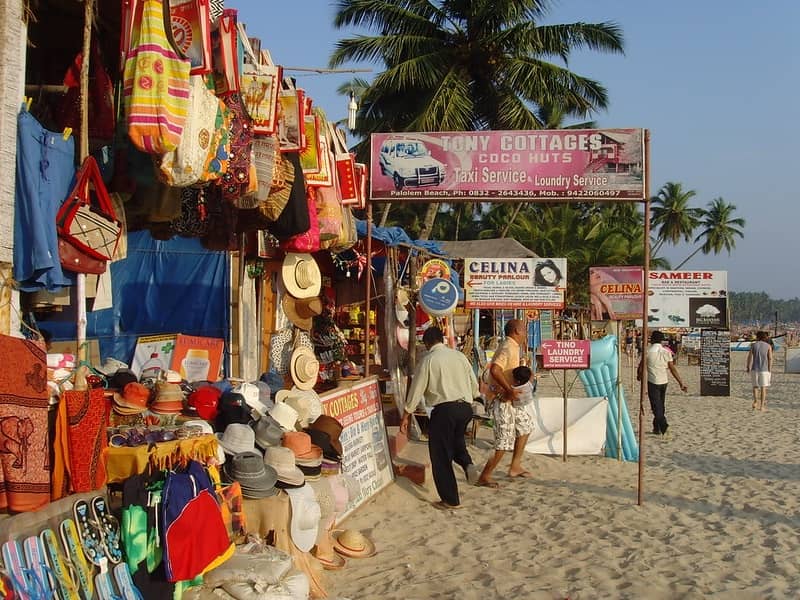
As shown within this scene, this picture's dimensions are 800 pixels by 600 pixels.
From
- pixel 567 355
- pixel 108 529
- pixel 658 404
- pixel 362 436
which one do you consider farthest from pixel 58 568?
pixel 658 404

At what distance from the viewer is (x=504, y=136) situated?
7.28m

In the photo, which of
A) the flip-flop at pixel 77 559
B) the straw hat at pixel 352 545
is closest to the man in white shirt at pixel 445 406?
the straw hat at pixel 352 545

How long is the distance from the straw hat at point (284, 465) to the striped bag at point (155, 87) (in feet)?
6.72

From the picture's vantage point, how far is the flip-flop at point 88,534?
→ 3.48 meters

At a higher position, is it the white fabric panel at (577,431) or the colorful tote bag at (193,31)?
the colorful tote bag at (193,31)

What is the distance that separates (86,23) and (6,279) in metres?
1.43

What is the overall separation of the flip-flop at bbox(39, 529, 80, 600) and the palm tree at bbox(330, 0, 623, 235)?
18787mm

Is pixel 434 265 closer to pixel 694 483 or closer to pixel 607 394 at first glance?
pixel 607 394

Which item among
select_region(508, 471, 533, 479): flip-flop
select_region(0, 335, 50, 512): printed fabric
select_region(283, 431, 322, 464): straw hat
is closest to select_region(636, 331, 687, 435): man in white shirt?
select_region(508, 471, 533, 479): flip-flop

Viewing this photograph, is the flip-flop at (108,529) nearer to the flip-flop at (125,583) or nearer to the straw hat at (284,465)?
the flip-flop at (125,583)

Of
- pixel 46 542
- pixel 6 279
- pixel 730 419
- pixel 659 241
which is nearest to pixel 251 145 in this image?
pixel 6 279

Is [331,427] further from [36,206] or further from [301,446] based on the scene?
[36,206]

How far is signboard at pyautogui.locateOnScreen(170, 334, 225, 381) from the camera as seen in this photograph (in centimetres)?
822

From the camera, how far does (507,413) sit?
7.90m
